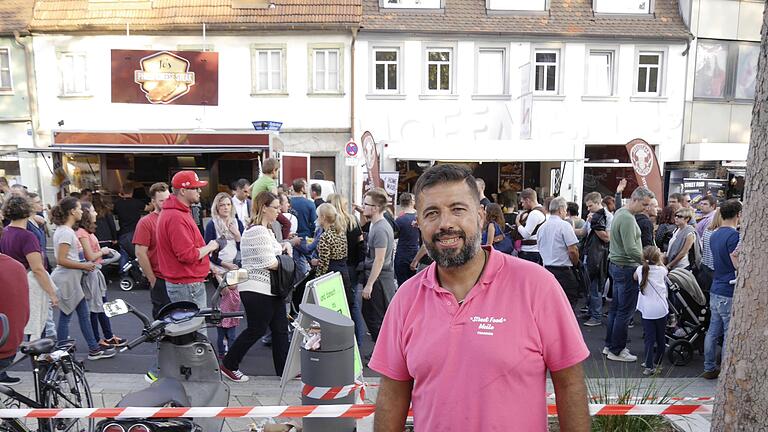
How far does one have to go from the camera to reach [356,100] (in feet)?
54.2

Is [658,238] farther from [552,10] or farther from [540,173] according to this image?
[552,10]

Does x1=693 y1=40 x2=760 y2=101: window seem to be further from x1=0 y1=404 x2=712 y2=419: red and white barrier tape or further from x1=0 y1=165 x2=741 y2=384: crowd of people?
x1=0 y1=404 x2=712 y2=419: red and white barrier tape

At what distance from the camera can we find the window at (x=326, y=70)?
54.2 feet

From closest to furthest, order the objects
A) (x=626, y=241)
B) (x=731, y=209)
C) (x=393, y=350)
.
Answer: (x=393, y=350) < (x=731, y=209) < (x=626, y=241)

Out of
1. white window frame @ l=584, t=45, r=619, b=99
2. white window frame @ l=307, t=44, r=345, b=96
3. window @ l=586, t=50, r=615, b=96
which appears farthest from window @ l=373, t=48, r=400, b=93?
A: window @ l=586, t=50, r=615, b=96

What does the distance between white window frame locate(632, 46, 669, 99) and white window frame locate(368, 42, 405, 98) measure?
7.56m

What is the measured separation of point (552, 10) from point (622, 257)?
13534 millimetres

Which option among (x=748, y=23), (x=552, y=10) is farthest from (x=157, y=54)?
(x=748, y=23)

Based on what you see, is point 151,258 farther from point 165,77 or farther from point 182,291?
point 165,77

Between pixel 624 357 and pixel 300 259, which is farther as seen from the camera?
pixel 300 259

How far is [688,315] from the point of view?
5.89 m

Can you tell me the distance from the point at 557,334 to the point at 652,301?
4.31 meters

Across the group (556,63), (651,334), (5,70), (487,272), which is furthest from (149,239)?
(5,70)

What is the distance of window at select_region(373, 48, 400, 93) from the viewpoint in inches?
652
